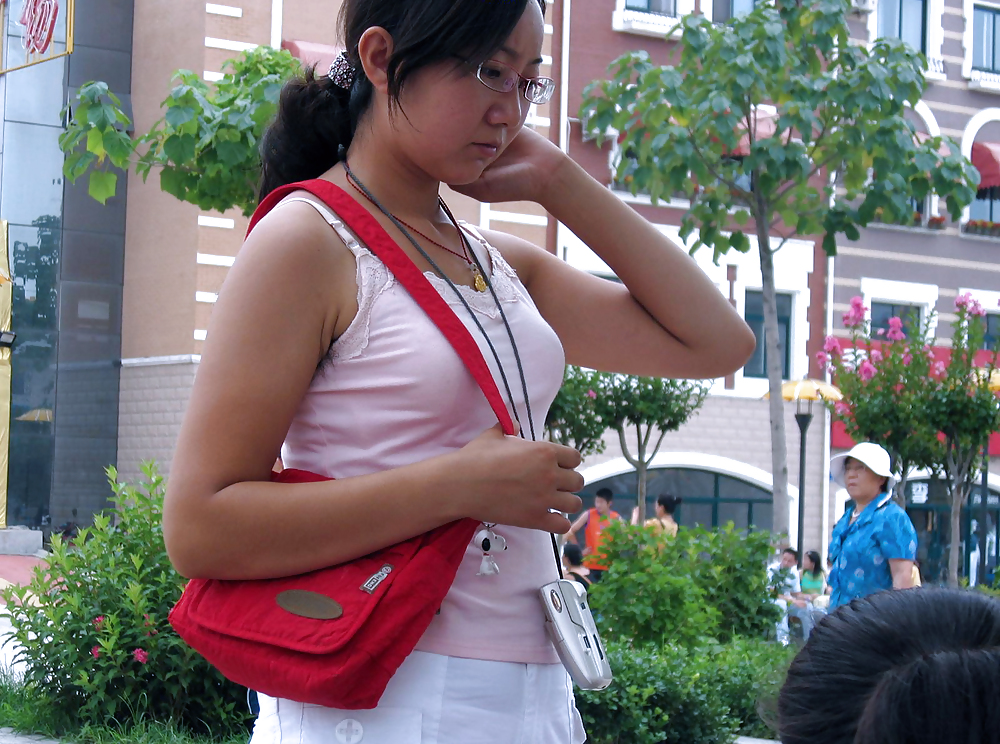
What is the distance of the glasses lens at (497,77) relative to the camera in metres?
1.42

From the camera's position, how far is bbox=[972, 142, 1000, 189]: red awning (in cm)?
2067

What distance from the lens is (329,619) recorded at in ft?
4.13

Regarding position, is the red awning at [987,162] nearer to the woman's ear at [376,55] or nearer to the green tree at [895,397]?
the green tree at [895,397]

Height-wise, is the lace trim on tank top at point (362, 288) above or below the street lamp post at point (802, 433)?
above

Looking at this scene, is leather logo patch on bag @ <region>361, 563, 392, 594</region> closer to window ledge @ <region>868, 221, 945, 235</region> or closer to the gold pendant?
the gold pendant

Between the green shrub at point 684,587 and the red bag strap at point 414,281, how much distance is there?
5.64 metres

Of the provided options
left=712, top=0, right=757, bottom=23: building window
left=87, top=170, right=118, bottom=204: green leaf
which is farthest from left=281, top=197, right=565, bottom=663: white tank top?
left=712, top=0, right=757, bottom=23: building window

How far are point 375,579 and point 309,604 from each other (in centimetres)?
7

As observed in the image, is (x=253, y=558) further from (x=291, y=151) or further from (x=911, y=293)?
(x=911, y=293)

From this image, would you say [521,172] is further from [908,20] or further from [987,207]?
[987,207]

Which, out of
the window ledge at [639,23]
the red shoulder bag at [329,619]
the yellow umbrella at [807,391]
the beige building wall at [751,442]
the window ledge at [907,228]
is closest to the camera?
the red shoulder bag at [329,619]

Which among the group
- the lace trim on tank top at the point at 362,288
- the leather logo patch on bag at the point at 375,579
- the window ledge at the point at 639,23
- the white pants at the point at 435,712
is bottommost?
the white pants at the point at 435,712

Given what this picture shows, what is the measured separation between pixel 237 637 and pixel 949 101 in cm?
2256

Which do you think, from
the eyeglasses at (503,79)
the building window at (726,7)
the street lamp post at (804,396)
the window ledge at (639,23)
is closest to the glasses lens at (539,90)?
the eyeglasses at (503,79)
